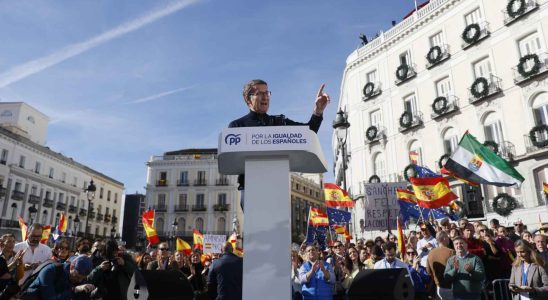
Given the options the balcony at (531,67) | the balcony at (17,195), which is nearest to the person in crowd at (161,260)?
the balcony at (531,67)

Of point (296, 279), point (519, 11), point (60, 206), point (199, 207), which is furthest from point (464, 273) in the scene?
point (60, 206)

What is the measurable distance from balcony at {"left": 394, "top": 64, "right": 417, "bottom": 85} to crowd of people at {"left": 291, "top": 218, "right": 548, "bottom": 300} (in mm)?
22094

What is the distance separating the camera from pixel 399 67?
3039 centimetres

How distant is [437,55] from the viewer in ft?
91.9

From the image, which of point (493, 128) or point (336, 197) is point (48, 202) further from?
point (493, 128)

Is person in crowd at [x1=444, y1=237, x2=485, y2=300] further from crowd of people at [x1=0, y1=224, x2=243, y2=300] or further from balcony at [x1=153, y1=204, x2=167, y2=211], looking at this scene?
balcony at [x1=153, y1=204, x2=167, y2=211]

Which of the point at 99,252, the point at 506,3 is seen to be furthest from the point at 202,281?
the point at 506,3

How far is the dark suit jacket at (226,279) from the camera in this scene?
17.4ft

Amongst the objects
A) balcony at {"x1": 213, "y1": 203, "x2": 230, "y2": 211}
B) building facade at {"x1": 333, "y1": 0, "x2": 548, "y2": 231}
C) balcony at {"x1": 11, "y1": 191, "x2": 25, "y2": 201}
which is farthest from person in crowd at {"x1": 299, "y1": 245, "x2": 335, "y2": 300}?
balcony at {"x1": 213, "y1": 203, "x2": 230, "y2": 211}

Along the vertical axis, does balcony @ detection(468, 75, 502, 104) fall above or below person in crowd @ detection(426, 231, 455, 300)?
above

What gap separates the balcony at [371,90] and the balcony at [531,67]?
10704 mm

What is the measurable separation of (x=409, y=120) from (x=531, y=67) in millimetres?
8501

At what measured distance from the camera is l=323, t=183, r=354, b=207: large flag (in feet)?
53.3

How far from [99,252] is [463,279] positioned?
21.0 ft
